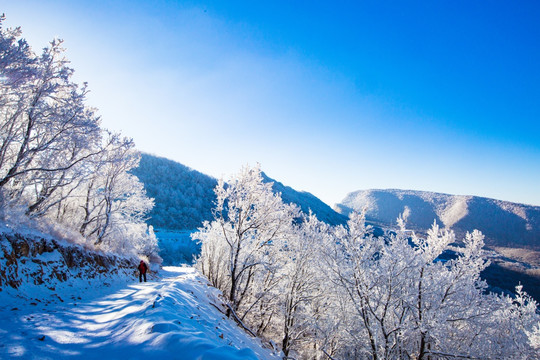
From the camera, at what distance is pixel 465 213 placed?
156000 mm

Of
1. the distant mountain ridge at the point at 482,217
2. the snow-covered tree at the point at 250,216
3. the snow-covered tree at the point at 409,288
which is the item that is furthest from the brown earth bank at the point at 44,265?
the distant mountain ridge at the point at 482,217

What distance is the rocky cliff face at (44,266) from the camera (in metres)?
6.62

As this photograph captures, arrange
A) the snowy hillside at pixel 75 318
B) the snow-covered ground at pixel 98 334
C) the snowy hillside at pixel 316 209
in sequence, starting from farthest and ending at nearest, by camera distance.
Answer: the snowy hillside at pixel 316 209, the snowy hillside at pixel 75 318, the snow-covered ground at pixel 98 334

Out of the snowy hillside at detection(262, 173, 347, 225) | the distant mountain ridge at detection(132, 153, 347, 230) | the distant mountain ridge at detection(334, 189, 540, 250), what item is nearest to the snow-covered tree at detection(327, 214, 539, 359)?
the distant mountain ridge at detection(132, 153, 347, 230)

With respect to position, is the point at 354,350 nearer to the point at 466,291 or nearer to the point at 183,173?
the point at 466,291

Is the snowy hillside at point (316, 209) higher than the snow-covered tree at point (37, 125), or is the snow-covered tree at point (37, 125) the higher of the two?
the snow-covered tree at point (37, 125)

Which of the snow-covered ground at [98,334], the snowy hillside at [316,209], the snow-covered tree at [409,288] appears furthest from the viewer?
the snowy hillside at [316,209]

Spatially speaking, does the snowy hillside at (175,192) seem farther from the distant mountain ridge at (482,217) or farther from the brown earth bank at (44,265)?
the distant mountain ridge at (482,217)

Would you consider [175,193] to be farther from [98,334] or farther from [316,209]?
[98,334]

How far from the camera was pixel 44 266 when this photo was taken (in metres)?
7.97

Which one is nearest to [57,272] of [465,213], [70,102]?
[70,102]

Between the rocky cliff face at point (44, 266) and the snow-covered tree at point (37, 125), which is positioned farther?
the snow-covered tree at point (37, 125)

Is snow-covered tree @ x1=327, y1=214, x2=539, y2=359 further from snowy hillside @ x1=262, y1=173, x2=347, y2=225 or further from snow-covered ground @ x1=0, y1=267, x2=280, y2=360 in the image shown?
snowy hillside @ x1=262, y1=173, x2=347, y2=225

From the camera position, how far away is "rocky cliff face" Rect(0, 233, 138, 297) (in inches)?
261
